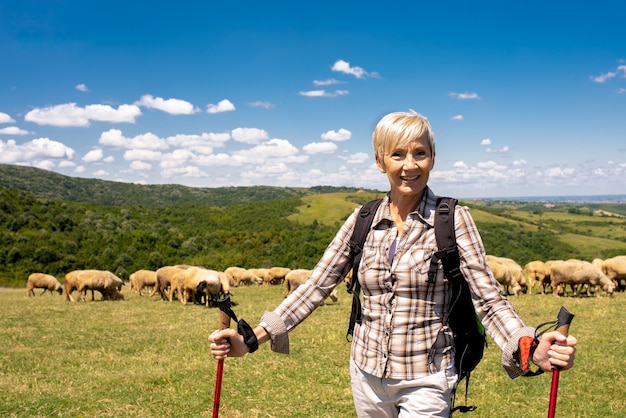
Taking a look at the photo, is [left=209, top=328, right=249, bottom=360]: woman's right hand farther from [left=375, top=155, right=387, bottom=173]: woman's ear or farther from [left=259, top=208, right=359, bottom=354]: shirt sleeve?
[left=375, top=155, right=387, bottom=173]: woman's ear

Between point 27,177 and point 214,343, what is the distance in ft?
624

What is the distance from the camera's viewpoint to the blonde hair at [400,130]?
2803mm

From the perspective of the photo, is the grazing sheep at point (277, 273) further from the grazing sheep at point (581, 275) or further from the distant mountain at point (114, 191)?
the distant mountain at point (114, 191)

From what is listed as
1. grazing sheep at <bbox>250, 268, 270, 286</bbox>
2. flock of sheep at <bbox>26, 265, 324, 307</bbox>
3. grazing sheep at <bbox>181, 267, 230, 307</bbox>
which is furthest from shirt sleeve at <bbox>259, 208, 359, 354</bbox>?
grazing sheep at <bbox>250, 268, 270, 286</bbox>

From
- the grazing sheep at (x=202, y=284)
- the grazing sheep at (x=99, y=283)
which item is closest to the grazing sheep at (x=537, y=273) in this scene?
the grazing sheep at (x=202, y=284)

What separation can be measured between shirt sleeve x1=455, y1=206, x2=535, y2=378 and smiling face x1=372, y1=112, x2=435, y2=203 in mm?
350

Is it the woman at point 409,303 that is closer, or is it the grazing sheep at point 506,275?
the woman at point 409,303

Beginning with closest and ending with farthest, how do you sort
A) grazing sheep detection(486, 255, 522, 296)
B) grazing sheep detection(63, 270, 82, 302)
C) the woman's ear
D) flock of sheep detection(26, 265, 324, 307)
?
1. the woman's ear
2. flock of sheep detection(26, 265, 324, 307)
3. grazing sheep detection(486, 255, 522, 296)
4. grazing sheep detection(63, 270, 82, 302)

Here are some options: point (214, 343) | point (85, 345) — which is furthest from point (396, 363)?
point (85, 345)

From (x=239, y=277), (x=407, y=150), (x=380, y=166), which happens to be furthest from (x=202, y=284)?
(x=407, y=150)

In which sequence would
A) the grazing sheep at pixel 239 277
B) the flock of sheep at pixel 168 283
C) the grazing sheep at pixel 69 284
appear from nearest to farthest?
the flock of sheep at pixel 168 283
the grazing sheep at pixel 69 284
the grazing sheep at pixel 239 277

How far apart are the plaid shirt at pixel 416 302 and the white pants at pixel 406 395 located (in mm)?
58

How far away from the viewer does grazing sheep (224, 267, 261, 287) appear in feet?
109

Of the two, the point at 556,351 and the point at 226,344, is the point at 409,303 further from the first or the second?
the point at 226,344
